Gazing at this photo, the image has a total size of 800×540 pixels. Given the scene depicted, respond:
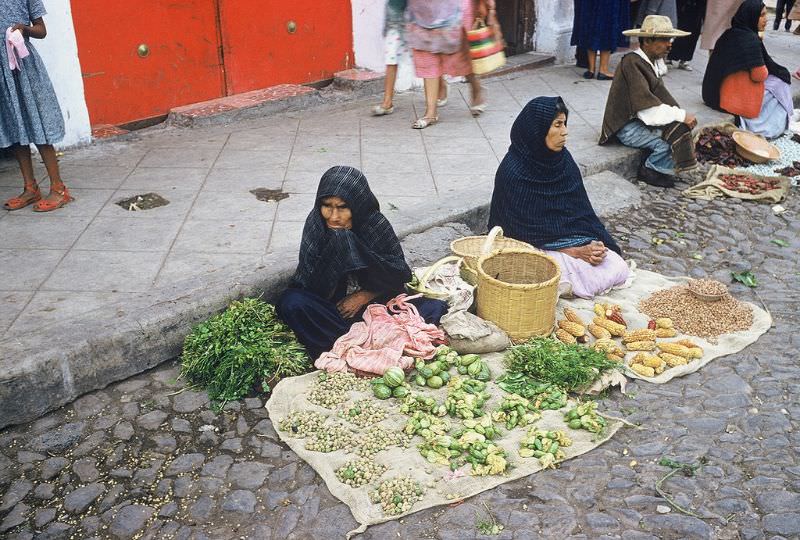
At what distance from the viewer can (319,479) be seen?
355 cm

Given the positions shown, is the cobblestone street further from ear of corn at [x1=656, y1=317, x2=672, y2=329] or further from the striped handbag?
the striped handbag

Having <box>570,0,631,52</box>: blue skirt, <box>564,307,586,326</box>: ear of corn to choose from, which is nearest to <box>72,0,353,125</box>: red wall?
<box>570,0,631,52</box>: blue skirt

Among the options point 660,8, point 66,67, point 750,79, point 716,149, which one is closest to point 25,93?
point 66,67

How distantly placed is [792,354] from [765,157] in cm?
392

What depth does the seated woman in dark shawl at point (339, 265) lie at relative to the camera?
14.2ft

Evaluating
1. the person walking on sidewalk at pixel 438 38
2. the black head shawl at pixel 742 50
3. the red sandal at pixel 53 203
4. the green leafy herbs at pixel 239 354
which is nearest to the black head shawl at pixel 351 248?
the green leafy herbs at pixel 239 354

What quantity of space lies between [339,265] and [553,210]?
5.52ft

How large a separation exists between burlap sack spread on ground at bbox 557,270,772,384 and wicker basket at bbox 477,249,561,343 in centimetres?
37

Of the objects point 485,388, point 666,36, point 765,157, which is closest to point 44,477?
point 485,388

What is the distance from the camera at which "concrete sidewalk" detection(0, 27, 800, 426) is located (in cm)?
439

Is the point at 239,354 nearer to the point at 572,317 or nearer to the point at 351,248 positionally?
the point at 351,248

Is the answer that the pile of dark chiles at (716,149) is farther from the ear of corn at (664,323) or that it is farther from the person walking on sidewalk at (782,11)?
the person walking on sidewalk at (782,11)

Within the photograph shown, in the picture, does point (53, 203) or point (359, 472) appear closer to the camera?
point (359, 472)

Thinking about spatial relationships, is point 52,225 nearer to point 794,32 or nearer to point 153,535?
point 153,535
